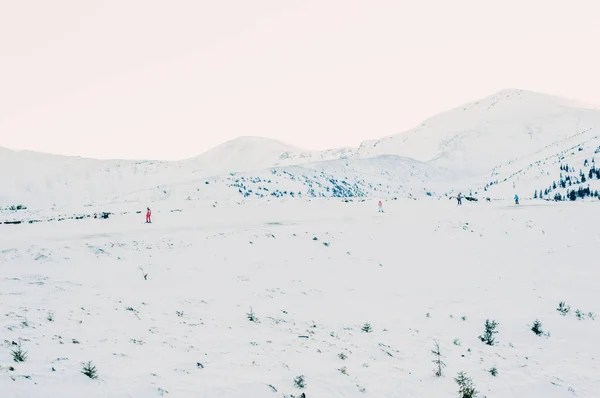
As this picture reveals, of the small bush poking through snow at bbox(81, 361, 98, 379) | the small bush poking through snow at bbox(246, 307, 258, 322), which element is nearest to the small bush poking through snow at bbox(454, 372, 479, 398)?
the small bush poking through snow at bbox(246, 307, 258, 322)

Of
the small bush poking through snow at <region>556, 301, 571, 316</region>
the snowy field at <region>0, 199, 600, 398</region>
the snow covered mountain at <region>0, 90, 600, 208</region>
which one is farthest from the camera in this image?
the snow covered mountain at <region>0, 90, 600, 208</region>

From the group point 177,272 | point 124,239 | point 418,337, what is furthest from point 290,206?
point 418,337

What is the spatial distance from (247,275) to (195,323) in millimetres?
7712

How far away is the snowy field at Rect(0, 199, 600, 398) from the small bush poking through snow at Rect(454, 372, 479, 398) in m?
0.23

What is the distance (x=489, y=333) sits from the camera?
54.0 feet

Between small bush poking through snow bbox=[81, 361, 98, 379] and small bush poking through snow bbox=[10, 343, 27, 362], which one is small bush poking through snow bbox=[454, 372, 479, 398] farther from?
small bush poking through snow bbox=[10, 343, 27, 362]

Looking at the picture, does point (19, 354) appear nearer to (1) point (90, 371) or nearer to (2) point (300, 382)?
(1) point (90, 371)

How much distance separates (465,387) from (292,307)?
8106mm

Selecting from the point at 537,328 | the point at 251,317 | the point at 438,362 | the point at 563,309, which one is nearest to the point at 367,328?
the point at 438,362

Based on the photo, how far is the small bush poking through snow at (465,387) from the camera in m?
11.3

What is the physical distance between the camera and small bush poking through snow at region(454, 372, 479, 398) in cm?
1131

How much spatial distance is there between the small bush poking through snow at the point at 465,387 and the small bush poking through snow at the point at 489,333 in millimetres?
3745

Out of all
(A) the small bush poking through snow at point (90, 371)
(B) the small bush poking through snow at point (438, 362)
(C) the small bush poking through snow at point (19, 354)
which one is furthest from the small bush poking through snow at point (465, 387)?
(C) the small bush poking through snow at point (19, 354)

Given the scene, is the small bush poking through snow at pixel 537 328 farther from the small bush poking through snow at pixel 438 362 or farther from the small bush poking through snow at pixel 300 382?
the small bush poking through snow at pixel 300 382
